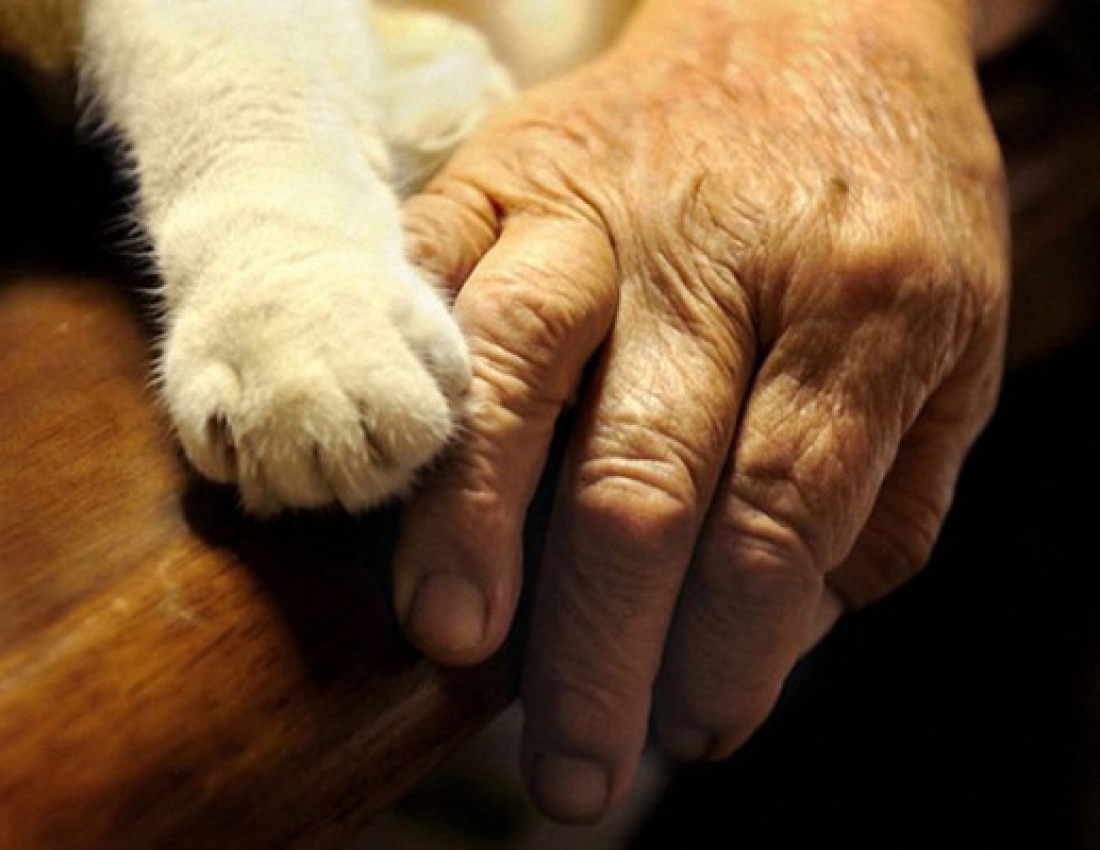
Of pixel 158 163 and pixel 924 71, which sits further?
pixel 924 71

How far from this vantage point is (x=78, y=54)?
684 mm

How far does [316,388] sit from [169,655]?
4.3 inches

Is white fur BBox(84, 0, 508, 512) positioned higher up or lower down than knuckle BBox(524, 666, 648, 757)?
higher up

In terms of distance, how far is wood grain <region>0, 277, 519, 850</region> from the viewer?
1.36 ft

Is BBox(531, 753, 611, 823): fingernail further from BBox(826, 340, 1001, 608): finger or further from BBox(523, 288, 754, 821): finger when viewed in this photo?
BBox(826, 340, 1001, 608): finger

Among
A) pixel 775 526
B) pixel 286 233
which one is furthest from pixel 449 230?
pixel 775 526

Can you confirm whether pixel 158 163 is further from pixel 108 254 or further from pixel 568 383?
pixel 568 383

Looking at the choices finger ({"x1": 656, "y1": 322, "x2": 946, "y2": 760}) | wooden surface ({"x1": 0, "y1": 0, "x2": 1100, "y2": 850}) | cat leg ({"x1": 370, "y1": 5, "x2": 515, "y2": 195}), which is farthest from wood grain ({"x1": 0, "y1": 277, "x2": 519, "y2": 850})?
cat leg ({"x1": 370, "y1": 5, "x2": 515, "y2": 195})

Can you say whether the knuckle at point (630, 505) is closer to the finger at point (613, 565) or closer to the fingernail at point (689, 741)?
the finger at point (613, 565)

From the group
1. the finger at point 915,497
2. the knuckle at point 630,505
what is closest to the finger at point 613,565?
the knuckle at point 630,505

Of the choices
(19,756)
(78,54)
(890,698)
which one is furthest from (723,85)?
(890,698)

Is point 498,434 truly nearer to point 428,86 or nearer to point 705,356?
point 705,356

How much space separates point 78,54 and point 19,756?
399 mm

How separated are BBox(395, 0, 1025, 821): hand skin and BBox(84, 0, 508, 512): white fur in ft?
0.11
